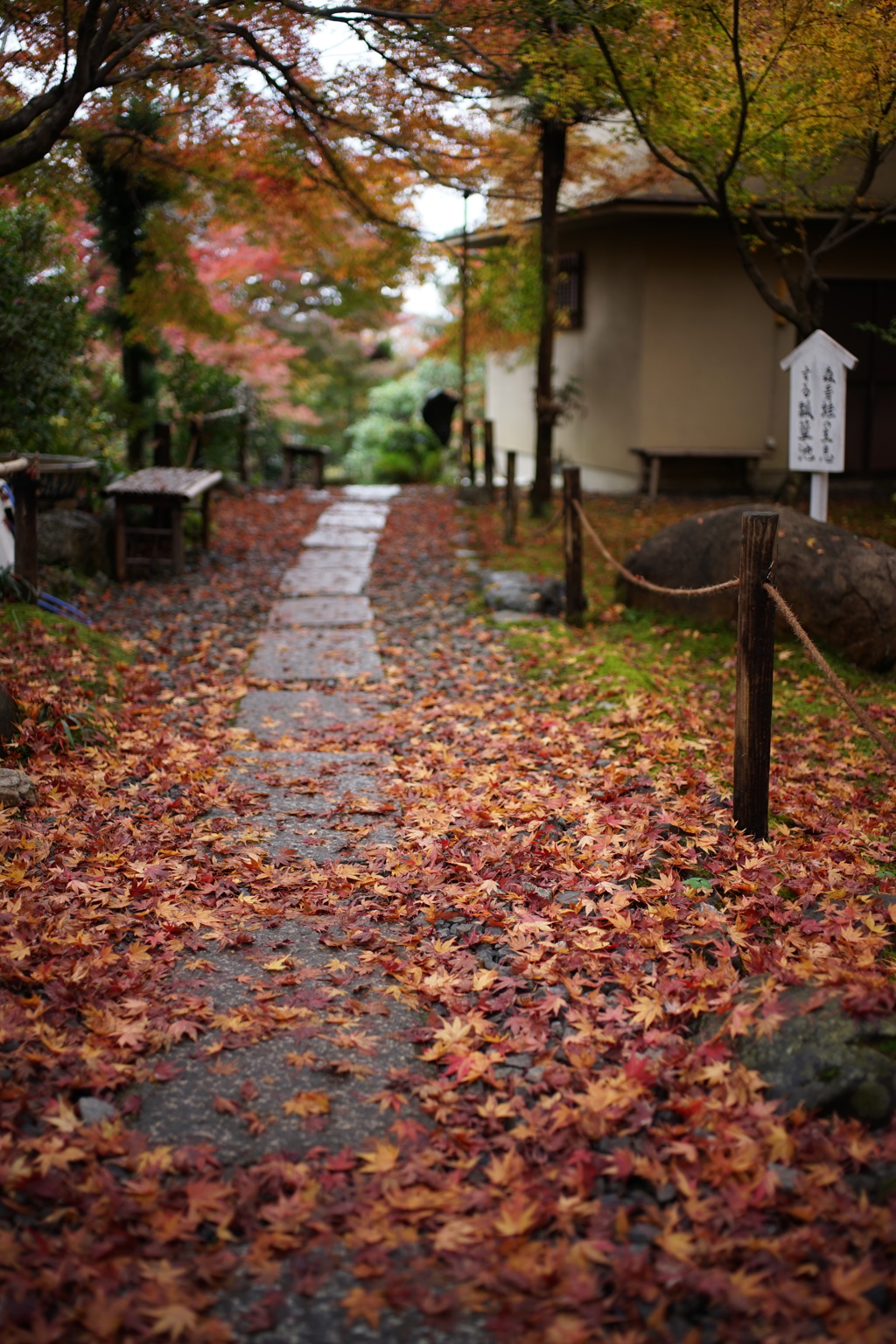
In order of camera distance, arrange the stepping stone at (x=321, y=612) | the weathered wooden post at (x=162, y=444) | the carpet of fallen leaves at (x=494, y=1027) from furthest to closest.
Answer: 1. the weathered wooden post at (x=162, y=444)
2. the stepping stone at (x=321, y=612)
3. the carpet of fallen leaves at (x=494, y=1027)

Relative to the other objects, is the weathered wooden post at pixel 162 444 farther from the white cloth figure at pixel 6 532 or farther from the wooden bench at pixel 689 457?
the wooden bench at pixel 689 457

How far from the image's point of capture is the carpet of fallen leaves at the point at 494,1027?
250cm

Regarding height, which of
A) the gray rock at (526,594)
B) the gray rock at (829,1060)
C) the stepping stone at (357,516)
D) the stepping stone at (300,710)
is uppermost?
the stepping stone at (357,516)

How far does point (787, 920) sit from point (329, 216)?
32.9 feet

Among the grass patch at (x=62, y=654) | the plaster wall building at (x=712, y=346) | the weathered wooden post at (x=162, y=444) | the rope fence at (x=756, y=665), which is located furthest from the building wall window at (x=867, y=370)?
the rope fence at (x=756, y=665)

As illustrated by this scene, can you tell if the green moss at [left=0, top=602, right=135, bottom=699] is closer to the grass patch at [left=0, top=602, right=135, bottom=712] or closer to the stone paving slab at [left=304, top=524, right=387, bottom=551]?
the grass patch at [left=0, top=602, right=135, bottom=712]

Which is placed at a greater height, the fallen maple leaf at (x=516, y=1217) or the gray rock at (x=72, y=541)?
the gray rock at (x=72, y=541)

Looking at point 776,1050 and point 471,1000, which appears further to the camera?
point 471,1000

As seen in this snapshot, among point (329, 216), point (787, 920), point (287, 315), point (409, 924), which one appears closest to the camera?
point (787, 920)

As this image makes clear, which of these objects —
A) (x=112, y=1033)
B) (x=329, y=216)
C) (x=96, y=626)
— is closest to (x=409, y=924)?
(x=112, y=1033)

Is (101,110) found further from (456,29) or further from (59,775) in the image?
(59,775)

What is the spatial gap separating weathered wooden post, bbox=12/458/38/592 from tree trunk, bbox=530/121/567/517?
638 centimetres

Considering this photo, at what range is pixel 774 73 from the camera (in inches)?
303

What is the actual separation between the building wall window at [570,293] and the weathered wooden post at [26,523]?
11.0m
